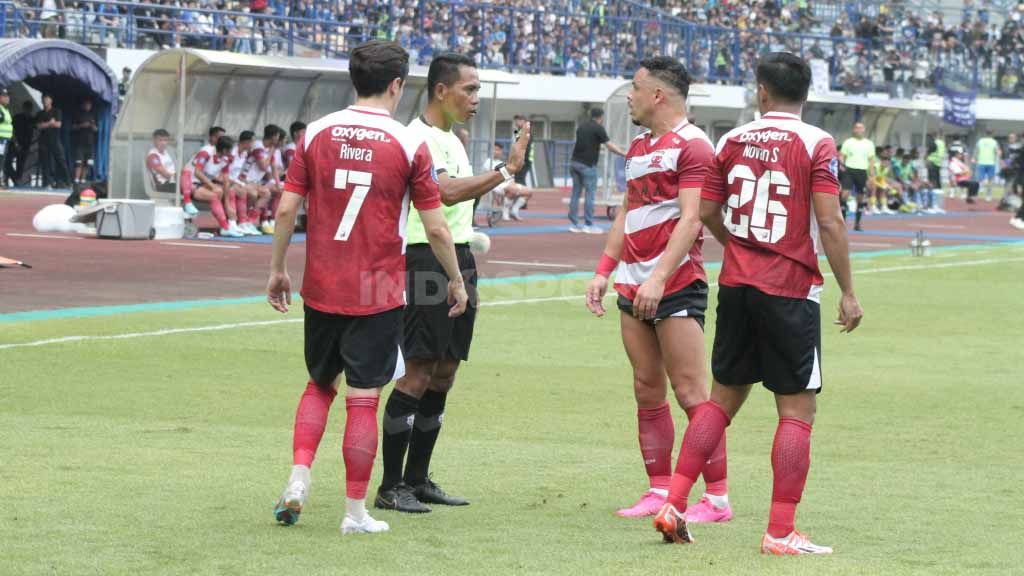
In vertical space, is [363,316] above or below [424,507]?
above

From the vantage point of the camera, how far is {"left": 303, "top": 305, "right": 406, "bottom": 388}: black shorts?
21.6 ft

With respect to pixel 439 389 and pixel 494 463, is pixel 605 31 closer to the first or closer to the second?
pixel 494 463

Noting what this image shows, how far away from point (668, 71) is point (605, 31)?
4201 cm

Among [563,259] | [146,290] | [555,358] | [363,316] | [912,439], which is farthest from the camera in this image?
[563,259]

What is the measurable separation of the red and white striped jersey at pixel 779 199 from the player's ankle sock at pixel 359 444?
5.05 feet

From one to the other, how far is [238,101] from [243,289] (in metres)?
11.4

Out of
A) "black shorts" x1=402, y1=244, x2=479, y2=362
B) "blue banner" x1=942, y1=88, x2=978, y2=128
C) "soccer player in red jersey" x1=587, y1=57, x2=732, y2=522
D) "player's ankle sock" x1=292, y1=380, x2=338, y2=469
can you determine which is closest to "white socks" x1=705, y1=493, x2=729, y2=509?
"soccer player in red jersey" x1=587, y1=57, x2=732, y2=522

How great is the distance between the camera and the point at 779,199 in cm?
641

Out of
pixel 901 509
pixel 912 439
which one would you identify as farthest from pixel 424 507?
pixel 912 439

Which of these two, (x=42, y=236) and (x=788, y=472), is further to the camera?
(x=42, y=236)

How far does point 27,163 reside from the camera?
35.4 meters

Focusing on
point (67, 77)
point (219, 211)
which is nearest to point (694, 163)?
point (219, 211)

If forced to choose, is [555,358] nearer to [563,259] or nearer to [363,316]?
[363,316]

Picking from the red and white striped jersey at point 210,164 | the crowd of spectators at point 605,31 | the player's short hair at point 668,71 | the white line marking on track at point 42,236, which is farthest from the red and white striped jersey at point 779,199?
the crowd of spectators at point 605,31
